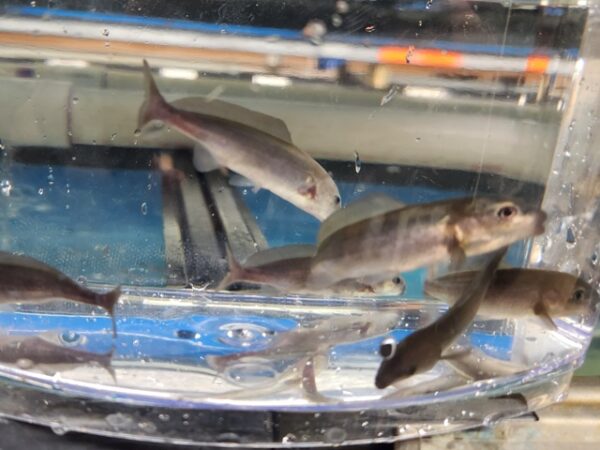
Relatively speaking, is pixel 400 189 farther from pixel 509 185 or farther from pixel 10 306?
pixel 10 306

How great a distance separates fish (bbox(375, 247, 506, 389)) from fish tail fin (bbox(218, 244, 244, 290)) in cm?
31

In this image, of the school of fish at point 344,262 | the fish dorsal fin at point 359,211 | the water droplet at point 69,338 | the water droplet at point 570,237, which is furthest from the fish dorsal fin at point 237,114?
the water droplet at point 570,237

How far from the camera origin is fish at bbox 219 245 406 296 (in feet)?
3.17

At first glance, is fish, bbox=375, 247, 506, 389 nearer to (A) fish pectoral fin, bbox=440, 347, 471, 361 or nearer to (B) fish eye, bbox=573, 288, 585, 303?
(A) fish pectoral fin, bbox=440, 347, 471, 361

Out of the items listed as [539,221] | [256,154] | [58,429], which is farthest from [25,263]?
[539,221]

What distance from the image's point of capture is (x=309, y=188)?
947mm

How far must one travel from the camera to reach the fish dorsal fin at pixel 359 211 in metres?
0.84

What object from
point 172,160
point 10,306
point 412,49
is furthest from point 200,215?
point 412,49

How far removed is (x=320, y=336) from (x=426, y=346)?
0.89 feet

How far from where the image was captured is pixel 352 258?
831mm

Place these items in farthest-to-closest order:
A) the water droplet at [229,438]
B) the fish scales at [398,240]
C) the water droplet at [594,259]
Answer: the water droplet at [594,259] → the water droplet at [229,438] → the fish scales at [398,240]

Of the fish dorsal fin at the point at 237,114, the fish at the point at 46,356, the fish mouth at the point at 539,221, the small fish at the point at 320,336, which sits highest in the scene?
the fish dorsal fin at the point at 237,114

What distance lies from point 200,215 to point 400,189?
35 centimetres

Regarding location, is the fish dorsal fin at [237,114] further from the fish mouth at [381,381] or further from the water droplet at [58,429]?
the water droplet at [58,429]
